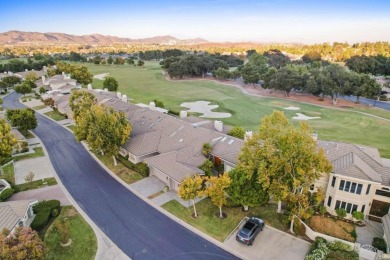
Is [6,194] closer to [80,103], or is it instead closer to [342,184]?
[80,103]

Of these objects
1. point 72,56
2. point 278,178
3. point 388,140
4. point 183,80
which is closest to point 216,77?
point 183,80

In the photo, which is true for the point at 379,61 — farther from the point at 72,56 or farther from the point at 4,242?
the point at 72,56

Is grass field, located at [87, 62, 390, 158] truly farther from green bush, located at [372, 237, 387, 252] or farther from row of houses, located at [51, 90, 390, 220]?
green bush, located at [372, 237, 387, 252]

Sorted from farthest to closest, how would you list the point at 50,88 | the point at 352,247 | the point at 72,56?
the point at 72,56
the point at 50,88
the point at 352,247

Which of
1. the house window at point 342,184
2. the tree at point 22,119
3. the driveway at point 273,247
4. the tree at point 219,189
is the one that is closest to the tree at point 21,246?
the tree at point 219,189

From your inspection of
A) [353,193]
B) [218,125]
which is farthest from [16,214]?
[353,193]
